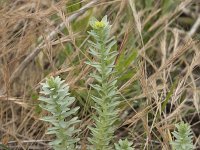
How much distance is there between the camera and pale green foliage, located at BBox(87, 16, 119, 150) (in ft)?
3.37

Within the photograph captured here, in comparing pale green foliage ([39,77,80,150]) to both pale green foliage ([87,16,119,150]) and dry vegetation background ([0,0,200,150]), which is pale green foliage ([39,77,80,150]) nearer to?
pale green foliage ([87,16,119,150])

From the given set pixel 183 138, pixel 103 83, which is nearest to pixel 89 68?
pixel 103 83

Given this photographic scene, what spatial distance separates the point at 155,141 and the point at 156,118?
8cm

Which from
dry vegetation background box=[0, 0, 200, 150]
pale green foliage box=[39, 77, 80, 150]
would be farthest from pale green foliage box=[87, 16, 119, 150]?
dry vegetation background box=[0, 0, 200, 150]

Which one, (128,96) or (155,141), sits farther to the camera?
(128,96)

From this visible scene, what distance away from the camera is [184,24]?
2.02 m

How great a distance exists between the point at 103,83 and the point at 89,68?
341 mm

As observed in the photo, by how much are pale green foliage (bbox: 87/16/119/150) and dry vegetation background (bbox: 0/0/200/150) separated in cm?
20

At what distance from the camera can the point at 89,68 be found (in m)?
1.40

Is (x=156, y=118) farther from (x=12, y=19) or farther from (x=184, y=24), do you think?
(x=184, y=24)

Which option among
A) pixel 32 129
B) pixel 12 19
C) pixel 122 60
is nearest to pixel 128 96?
pixel 122 60

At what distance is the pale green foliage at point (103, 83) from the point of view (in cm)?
103

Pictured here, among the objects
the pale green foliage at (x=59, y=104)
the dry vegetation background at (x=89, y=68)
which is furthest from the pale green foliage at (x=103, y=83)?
the dry vegetation background at (x=89, y=68)

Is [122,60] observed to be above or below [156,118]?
above
